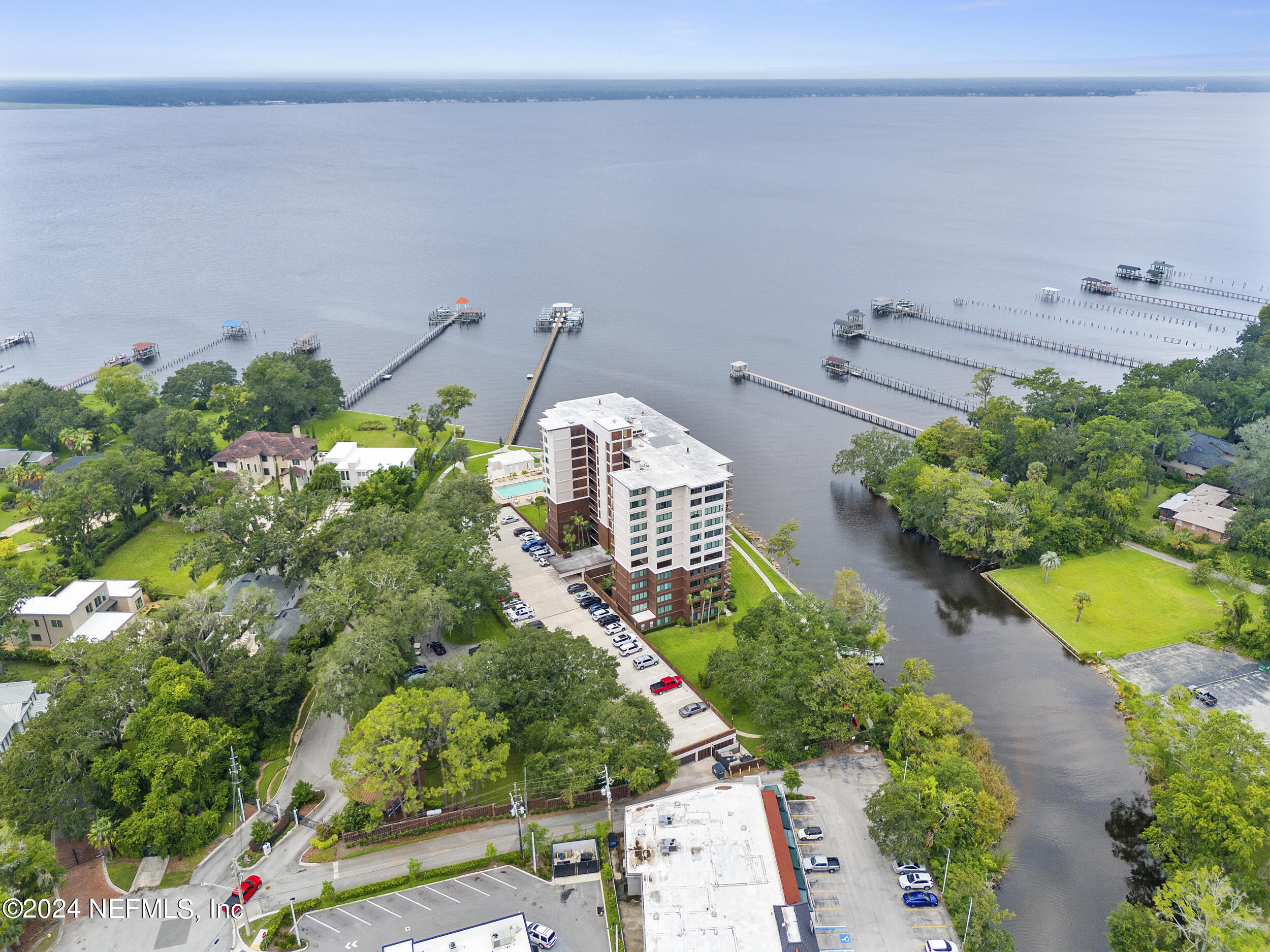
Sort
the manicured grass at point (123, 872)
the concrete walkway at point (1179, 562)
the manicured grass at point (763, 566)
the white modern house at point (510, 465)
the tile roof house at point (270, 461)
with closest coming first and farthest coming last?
the manicured grass at point (123, 872), the concrete walkway at point (1179, 562), the manicured grass at point (763, 566), the white modern house at point (510, 465), the tile roof house at point (270, 461)

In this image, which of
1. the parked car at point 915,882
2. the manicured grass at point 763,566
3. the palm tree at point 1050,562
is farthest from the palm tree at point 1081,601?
the parked car at point 915,882

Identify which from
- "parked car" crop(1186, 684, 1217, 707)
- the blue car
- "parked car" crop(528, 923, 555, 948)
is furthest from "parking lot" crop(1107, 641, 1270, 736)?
"parked car" crop(528, 923, 555, 948)

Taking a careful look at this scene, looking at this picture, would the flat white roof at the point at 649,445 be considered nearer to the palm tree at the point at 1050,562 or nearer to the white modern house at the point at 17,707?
the palm tree at the point at 1050,562

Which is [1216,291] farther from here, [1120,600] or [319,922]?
[319,922]

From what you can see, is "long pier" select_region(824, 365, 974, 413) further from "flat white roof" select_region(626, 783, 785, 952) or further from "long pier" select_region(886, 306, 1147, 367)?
"flat white roof" select_region(626, 783, 785, 952)

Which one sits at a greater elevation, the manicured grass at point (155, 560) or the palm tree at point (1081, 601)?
the palm tree at point (1081, 601)

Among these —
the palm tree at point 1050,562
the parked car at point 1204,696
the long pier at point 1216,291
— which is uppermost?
the long pier at point 1216,291
